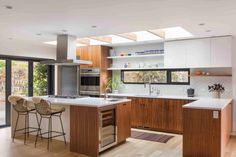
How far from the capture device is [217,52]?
5488mm

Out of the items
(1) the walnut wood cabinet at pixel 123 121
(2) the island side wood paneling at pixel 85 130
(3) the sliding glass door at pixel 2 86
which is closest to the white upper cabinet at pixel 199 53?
(1) the walnut wood cabinet at pixel 123 121

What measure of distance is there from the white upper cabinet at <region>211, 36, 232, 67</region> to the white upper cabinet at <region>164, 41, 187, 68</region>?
70 cm

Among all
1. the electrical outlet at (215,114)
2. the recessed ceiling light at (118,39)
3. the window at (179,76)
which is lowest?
the electrical outlet at (215,114)

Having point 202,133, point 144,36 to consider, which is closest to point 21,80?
point 144,36

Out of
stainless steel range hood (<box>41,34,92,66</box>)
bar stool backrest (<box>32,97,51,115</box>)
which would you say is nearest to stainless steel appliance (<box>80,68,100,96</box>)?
stainless steel range hood (<box>41,34,92,66</box>)

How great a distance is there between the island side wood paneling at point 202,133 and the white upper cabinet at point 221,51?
2038 millimetres

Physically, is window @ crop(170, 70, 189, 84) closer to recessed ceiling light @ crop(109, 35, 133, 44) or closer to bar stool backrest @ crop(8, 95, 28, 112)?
recessed ceiling light @ crop(109, 35, 133, 44)

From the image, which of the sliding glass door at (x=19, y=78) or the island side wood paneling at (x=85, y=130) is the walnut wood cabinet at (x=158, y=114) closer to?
the island side wood paneling at (x=85, y=130)

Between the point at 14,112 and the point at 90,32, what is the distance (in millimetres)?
2710

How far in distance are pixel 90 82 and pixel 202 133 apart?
415 cm

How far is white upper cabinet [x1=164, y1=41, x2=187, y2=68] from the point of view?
590cm

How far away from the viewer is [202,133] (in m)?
3.81

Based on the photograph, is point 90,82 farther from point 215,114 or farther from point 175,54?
point 215,114

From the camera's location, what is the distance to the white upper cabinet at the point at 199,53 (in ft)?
17.8
